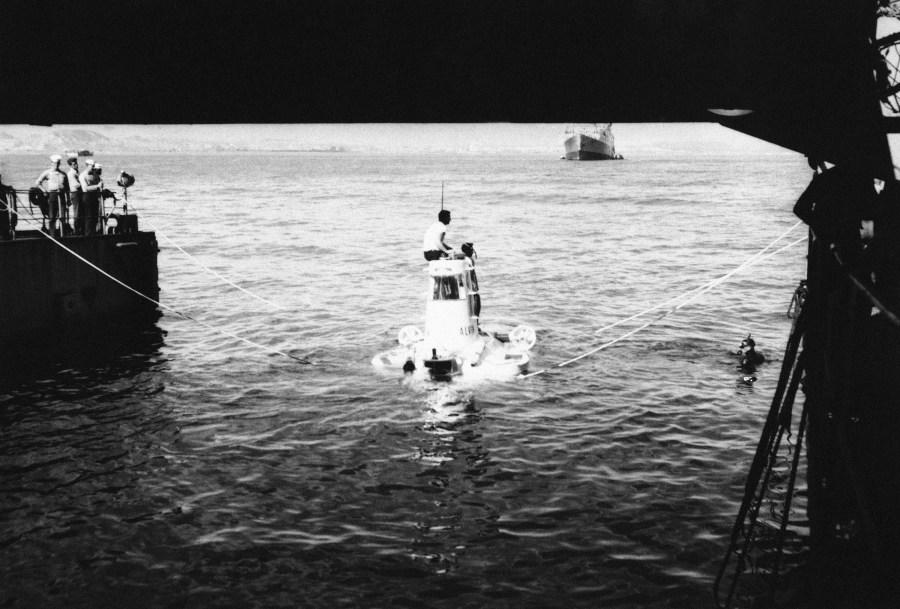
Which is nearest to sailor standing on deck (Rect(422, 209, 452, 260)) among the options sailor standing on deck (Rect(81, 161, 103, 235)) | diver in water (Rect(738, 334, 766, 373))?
diver in water (Rect(738, 334, 766, 373))

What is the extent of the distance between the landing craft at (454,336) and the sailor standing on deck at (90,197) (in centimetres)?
1291

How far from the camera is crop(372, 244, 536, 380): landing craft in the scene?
22125 millimetres

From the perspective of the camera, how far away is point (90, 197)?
28203mm

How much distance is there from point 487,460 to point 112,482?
7.76 meters

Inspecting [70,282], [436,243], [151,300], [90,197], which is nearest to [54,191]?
[90,197]

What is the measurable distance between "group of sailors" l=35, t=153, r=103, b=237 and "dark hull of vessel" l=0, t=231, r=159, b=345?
840 millimetres

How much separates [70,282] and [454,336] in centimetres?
1360

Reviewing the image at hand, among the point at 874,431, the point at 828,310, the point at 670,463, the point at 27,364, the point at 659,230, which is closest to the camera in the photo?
the point at 828,310

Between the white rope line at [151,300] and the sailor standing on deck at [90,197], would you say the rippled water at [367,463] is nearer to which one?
the white rope line at [151,300]

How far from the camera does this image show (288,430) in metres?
18.9

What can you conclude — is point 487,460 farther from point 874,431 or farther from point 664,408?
point 874,431

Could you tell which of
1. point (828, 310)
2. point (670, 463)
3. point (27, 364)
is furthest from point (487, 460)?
point (27, 364)

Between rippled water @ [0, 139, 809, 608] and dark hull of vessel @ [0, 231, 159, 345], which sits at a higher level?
dark hull of vessel @ [0, 231, 159, 345]

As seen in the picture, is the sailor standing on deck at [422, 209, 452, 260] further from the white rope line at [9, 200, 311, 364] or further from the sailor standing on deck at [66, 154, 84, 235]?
the sailor standing on deck at [66, 154, 84, 235]
